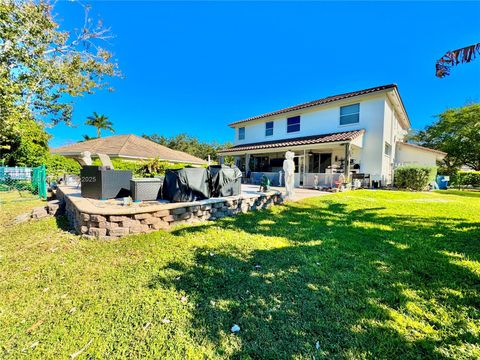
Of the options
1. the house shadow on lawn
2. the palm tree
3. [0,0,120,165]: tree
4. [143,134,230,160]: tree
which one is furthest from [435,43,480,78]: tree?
the palm tree

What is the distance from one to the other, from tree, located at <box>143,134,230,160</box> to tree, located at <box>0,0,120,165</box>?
3236 cm

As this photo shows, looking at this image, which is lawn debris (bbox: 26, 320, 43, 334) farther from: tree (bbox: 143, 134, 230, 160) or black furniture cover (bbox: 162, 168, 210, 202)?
tree (bbox: 143, 134, 230, 160)

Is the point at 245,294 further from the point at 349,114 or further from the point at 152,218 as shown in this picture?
the point at 349,114

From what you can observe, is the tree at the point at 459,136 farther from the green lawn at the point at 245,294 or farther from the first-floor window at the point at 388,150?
the green lawn at the point at 245,294

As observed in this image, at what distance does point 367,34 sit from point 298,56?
541cm

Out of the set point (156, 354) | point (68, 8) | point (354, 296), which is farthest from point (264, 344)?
point (68, 8)

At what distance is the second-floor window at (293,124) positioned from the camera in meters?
16.3

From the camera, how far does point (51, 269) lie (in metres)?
3.51

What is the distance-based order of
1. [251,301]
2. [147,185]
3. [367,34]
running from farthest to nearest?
[367,34], [147,185], [251,301]

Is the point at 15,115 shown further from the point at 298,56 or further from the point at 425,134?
the point at 425,134

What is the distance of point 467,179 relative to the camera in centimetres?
1820

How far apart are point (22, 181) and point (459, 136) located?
128 feet

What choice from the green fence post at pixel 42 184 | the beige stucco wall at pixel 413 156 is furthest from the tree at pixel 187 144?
the green fence post at pixel 42 184

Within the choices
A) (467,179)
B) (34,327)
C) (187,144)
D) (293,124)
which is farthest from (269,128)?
(187,144)
